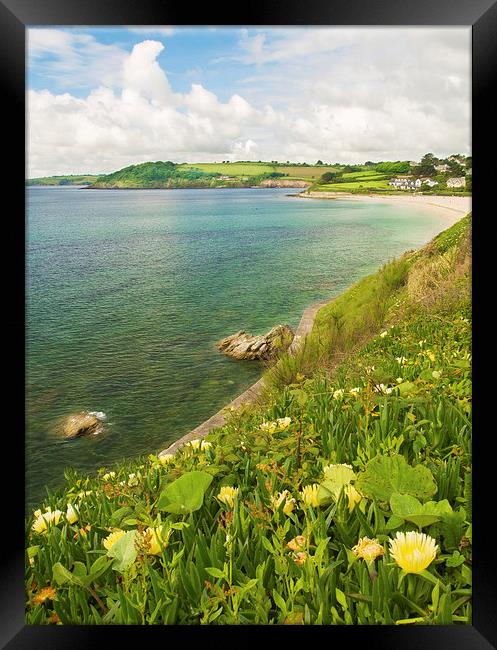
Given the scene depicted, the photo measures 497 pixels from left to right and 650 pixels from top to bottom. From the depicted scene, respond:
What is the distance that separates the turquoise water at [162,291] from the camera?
760cm

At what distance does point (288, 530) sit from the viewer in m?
1.12

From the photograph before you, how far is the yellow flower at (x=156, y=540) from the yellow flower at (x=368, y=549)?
327 millimetres

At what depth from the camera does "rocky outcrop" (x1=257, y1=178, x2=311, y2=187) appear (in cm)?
1111

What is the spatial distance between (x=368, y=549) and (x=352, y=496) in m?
0.14

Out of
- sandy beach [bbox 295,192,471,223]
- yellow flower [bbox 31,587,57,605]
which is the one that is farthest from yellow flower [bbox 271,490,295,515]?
sandy beach [bbox 295,192,471,223]

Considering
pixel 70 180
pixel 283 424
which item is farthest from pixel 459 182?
pixel 70 180

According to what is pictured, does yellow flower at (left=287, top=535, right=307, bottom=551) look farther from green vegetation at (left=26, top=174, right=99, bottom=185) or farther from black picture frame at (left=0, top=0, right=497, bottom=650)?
green vegetation at (left=26, top=174, right=99, bottom=185)

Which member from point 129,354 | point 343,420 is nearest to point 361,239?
point 129,354

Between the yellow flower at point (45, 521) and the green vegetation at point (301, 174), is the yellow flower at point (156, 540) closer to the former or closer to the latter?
the yellow flower at point (45, 521)

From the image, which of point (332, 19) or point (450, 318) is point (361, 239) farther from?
point (332, 19)

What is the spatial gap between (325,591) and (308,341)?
2.92 meters

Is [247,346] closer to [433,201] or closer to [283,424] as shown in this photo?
[433,201]

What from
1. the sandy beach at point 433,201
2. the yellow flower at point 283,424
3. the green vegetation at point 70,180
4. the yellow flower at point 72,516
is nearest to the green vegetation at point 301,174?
the green vegetation at point 70,180

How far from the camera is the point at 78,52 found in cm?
1622
